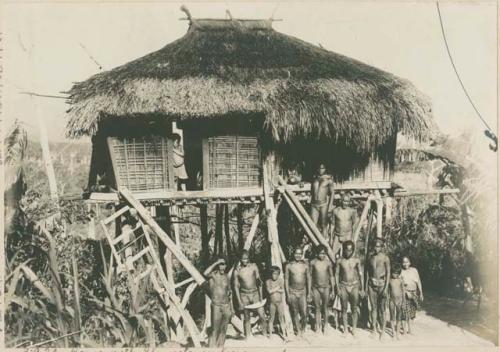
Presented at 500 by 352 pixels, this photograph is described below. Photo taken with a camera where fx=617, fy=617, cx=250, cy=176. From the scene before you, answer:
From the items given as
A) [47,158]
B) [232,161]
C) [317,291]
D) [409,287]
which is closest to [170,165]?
[232,161]

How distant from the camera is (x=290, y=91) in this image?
10570 mm

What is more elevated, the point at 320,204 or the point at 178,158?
the point at 178,158

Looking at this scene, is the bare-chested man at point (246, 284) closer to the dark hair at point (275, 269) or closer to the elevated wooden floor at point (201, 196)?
the dark hair at point (275, 269)

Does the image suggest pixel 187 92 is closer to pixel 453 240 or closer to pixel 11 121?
pixel 11 121

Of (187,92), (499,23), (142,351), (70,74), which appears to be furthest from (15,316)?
(70,74)

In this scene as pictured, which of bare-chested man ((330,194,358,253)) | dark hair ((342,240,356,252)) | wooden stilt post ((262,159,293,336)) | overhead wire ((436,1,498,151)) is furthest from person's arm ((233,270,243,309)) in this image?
overhead wire ((436,1,498,151))

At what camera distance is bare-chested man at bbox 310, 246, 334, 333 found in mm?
9805

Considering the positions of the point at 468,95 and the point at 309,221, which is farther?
the point at 309,221

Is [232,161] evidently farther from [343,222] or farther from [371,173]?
[371,173]

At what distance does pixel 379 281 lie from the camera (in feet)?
32.3

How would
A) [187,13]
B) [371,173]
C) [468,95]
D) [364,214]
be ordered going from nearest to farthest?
[468,95] → [364,214] → [371,173] → [187,13]

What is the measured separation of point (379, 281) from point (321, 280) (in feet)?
3.04

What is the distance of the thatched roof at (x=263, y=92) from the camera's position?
405 inches

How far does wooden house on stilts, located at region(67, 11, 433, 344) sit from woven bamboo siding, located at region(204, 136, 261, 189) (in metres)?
0.02
